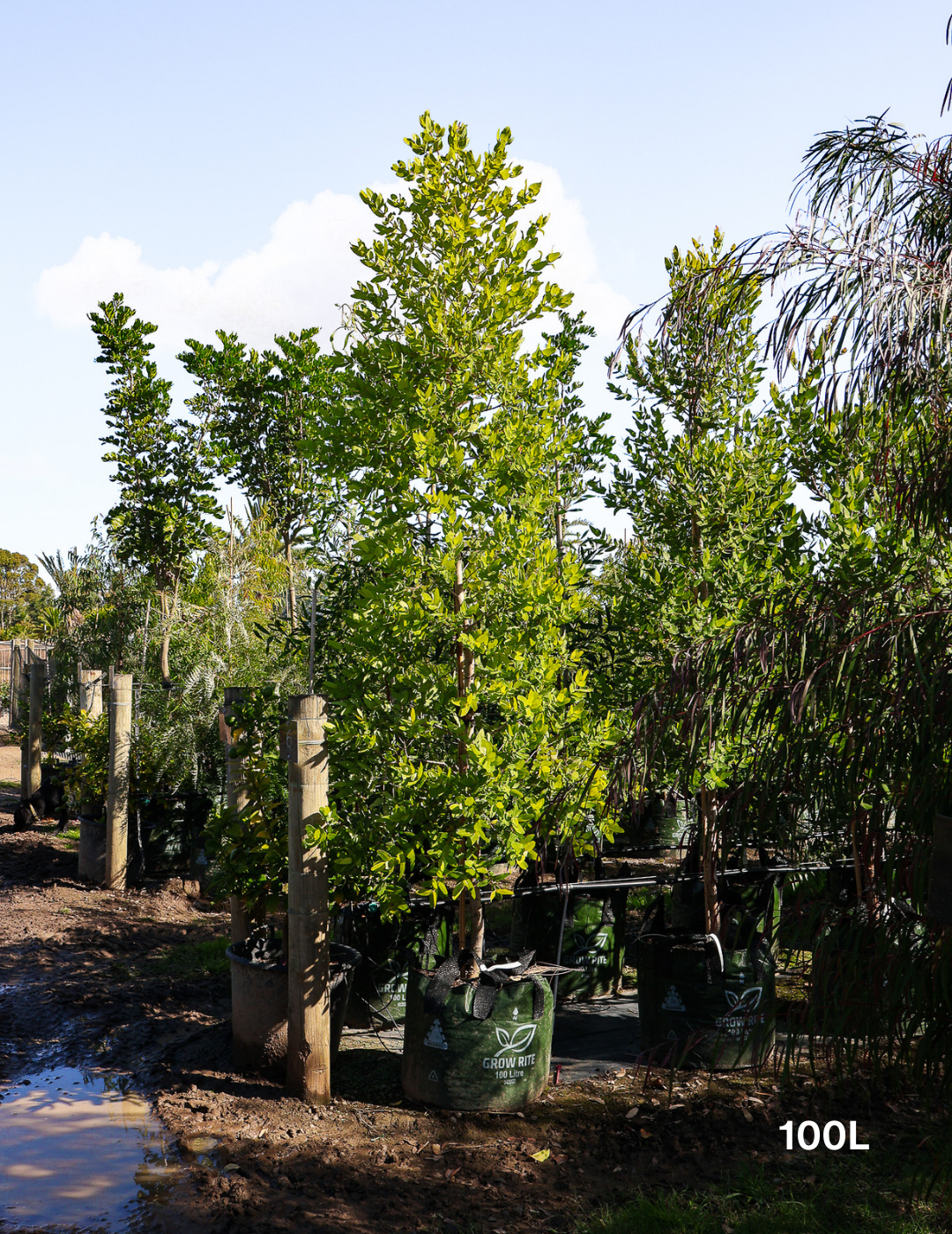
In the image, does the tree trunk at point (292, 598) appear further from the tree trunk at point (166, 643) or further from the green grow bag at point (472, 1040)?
the green grow bag at point (472, 1040)

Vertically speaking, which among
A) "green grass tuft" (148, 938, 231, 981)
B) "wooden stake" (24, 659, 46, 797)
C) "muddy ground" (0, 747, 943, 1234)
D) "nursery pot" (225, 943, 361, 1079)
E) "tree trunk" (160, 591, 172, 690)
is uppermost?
"tree trunk" (160, 591, 172, 690)

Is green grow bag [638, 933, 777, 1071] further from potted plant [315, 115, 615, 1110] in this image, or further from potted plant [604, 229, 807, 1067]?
potted plant [315, 115, 615, 1110]

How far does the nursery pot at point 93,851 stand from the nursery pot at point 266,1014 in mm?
4833

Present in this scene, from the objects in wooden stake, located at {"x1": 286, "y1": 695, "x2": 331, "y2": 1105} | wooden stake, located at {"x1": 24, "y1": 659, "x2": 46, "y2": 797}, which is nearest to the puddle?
wooden stake, located at {"x1": 286, "y1": 695, "x2": 331, "y2": 1105}

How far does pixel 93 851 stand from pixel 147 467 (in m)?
9.16

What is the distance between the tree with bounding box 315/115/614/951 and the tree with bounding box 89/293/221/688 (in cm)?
1247

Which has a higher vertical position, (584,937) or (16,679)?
(16,679)

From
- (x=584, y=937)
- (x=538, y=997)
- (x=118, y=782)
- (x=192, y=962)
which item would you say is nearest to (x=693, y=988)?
(x=538, y=997)

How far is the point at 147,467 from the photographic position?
56.5ft

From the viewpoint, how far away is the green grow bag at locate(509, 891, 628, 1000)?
666 cm

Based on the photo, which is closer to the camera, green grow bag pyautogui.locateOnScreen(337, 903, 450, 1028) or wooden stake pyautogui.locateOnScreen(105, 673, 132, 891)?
green grow bag pyautogui.locateOnScreen(337, 903, 450, 1028)

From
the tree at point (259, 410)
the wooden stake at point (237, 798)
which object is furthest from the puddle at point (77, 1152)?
the tree at point (259, 410)

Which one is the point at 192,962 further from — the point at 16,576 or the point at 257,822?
the point at 16,576

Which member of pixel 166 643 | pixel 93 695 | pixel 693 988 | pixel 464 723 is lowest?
pixel 693 988
